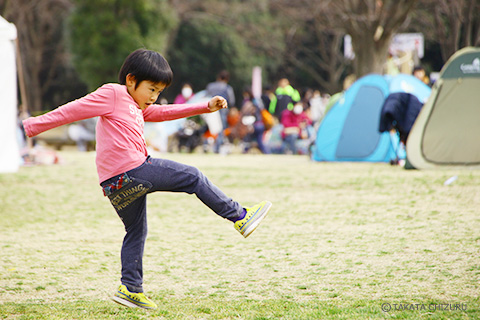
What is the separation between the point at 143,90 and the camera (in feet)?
11.5

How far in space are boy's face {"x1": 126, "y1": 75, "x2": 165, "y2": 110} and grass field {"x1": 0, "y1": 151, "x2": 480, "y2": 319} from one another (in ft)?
3.58

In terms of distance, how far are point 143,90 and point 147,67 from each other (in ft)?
0.47

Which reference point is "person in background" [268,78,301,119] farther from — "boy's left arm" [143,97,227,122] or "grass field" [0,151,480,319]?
"boy's left arm" [143,97,227,122]

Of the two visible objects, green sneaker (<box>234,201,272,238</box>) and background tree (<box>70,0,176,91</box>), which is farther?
background tree (<box>70,0,176,91</box>)

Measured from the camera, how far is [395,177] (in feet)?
31.7

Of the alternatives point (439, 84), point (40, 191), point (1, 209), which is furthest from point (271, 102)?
point (1, 209)

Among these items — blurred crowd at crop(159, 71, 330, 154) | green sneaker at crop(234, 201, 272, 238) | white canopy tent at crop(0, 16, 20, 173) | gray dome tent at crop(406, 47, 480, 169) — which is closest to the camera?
green sneaker at crop(234, 201, 272, 238)

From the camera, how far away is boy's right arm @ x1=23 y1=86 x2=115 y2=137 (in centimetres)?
324

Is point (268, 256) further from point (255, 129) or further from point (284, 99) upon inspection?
point (255, 129)

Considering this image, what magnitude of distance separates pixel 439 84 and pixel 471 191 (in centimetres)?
319

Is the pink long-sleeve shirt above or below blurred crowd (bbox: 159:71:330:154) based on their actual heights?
above

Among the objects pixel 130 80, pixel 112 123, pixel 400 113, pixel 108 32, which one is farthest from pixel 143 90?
pixel 108 32

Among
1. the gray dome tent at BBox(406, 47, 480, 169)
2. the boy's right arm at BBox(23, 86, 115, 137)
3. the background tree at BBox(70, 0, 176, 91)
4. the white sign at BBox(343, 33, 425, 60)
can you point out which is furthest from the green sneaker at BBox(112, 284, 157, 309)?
the background tree at BBox(70, 0, 176, 91)

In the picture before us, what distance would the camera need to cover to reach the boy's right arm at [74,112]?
3.24 meters
